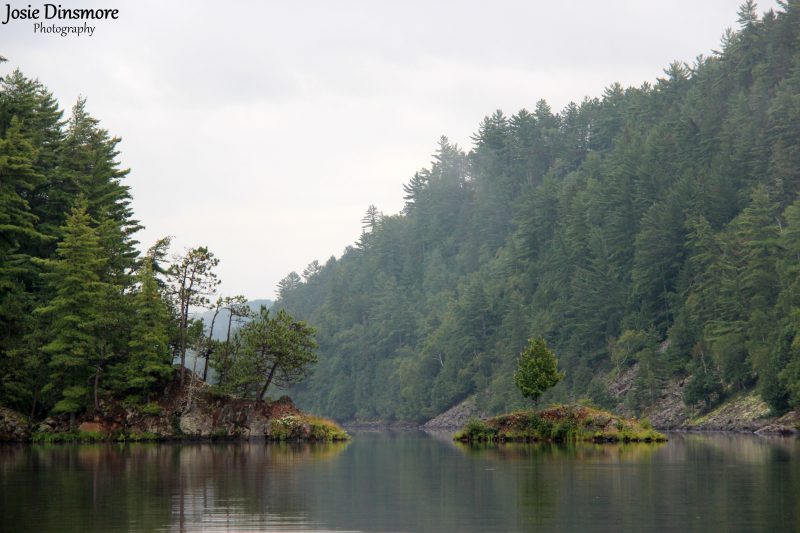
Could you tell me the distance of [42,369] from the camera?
2943 inches

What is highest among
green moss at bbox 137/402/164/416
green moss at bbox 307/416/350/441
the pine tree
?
the pine tree

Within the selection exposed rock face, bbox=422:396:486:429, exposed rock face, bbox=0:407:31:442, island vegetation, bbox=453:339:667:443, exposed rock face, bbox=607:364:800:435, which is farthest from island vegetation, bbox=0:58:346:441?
exposed rock face, bbox=422:396:486:429

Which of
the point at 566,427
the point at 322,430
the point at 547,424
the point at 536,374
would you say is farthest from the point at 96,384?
the point at 566,427

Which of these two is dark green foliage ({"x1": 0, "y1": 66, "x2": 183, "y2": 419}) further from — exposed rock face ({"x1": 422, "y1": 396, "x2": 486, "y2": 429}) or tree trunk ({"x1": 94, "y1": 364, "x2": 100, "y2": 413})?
exposed rock face ({"x1": 422, "y1": 396, "x2": 486, "y2": 429})

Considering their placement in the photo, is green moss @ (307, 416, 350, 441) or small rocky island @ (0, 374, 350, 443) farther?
green moss @ (307, 416, 350, 441)

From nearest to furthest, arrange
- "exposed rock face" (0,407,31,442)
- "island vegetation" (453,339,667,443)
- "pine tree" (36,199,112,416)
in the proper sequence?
"island vegetation" (453,339,667,443)
"exposed rock face" (0,407,31,442)
"pine tree" (36,199,112,416)

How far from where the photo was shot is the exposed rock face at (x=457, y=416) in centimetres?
14900

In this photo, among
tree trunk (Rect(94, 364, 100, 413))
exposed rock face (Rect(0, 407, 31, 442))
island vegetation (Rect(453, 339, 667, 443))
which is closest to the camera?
island vegetation (Rect(453, 339, 667, 443))

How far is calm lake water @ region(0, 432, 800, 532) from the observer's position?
79.0 ft

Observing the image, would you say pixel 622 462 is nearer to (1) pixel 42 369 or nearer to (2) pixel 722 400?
(1) pixel 42 369

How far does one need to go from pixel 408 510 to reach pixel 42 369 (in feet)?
179

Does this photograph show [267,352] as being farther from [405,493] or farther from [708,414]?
[708,414]

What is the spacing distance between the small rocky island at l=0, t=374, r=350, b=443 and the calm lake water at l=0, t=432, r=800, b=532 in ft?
72.2

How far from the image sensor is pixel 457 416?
498 feet
